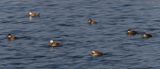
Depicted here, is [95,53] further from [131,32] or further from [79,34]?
[131,32]

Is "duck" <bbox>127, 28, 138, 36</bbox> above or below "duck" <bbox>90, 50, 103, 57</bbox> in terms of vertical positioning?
above

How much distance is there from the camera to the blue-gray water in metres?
61.1

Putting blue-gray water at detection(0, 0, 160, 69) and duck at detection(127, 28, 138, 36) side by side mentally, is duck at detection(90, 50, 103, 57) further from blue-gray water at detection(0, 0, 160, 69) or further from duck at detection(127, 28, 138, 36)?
duck at detection(127, 28, 138, 36)

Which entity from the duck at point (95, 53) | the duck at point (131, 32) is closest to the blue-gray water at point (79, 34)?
the duck at point (95, 53)

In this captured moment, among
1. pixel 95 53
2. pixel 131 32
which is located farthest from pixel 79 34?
pixel 95 53

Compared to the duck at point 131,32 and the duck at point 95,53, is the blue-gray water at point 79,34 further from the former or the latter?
the duck at point 131,32

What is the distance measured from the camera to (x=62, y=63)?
60.5 m

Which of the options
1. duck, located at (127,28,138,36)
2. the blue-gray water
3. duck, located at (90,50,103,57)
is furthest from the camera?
duck, located at (127,28,138,36)

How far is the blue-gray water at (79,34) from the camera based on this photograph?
200 feet

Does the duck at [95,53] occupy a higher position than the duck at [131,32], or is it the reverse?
the duck at [131,32]

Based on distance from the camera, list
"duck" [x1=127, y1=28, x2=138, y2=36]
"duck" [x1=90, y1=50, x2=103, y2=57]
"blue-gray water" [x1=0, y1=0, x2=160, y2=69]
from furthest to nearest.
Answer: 1. "duck" [x1=127, y1=28, x2=138, y2=36]
2. "duck" [x1=90, y1=50, x2=103, y2=57]
3. "blue-gray water" [x1=0, y1=0, x2=160, y2=69]

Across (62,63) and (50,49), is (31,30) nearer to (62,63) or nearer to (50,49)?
(50,49)

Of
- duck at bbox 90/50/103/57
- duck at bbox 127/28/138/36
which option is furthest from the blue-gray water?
duck at bbox 127/28/138/36

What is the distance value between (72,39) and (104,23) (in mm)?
7617
